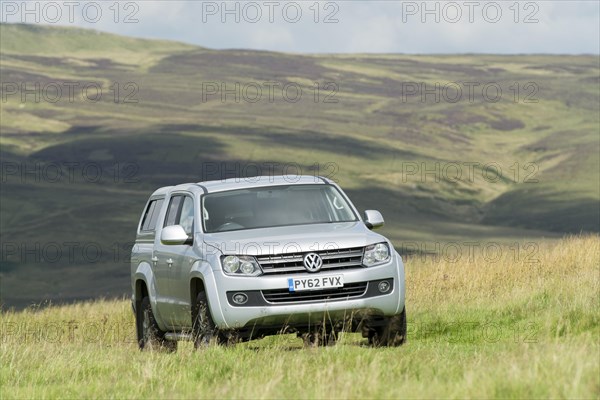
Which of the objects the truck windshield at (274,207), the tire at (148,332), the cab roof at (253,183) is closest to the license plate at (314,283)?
the truck windshield at (274,207)

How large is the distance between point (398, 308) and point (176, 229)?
2.44 meters

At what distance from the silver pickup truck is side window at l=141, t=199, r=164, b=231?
3.64 ft

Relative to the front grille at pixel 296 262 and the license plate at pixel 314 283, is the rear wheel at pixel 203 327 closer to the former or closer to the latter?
the front grille at pixel 296 262

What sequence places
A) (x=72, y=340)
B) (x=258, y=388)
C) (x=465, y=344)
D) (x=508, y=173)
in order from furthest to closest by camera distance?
(x=508, y=173), (x=72, y=340), (x=465, y=344), (x=258, y=388)

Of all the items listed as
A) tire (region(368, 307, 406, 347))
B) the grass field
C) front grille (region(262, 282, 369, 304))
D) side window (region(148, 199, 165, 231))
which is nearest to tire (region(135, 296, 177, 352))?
the grass field

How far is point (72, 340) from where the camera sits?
16281mm

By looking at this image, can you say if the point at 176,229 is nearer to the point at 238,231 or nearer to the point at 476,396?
the point at 238,231

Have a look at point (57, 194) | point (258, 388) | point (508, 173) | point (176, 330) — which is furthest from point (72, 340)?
point (508, 173)

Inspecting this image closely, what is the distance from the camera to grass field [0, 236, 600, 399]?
267 inches

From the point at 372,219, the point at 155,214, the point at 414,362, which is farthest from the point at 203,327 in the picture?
the point at 414,362

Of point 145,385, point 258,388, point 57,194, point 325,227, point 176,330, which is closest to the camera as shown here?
point 258,388

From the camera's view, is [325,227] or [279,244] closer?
[279,244]

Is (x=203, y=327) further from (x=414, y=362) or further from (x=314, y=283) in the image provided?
(x=414, y=362)

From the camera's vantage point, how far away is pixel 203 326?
11297 mm
